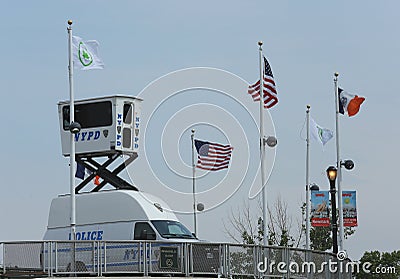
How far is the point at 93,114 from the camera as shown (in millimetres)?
37844

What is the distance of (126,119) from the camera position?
124 feet

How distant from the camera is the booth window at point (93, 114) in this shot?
3741cm

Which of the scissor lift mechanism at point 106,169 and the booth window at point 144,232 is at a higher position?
the scissor lift mechanism at point 106,169

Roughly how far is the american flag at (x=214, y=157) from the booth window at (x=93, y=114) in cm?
563

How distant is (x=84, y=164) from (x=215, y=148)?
5.87m

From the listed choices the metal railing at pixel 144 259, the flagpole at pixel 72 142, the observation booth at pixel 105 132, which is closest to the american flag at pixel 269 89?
the observation booth at pixel 105 132

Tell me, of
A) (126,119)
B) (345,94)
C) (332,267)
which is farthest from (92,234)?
(345,94)

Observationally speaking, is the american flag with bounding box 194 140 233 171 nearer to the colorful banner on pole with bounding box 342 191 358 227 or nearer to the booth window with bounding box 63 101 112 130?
the booth window with bounding box 63 101 112 130

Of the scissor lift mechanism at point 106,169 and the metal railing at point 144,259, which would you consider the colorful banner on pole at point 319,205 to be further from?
the metal railing at point 144,259

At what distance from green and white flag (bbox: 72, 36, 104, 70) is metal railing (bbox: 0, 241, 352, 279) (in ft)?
34.8

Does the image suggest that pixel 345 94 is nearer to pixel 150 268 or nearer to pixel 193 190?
pixel 193 190

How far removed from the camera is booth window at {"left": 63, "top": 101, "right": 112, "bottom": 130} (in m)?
37.4

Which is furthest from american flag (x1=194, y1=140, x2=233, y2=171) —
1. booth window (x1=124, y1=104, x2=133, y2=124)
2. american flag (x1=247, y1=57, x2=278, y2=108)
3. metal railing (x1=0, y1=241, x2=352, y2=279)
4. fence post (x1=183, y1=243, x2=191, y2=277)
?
fence post (x1=183, y1=243, x2=191, y2=277)

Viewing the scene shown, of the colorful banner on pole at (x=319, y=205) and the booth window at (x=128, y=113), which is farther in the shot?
the colorful banner on pole at (x=319, y=205)
